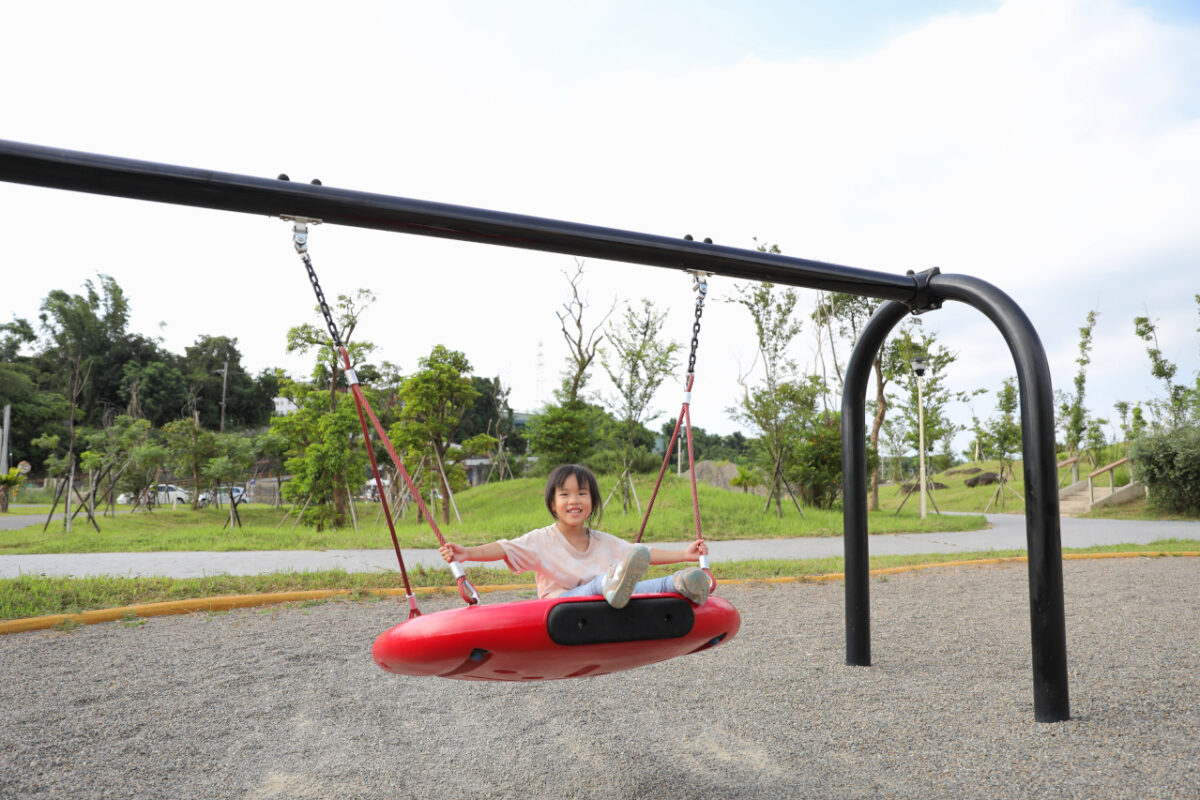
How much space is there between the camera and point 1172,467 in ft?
47.3

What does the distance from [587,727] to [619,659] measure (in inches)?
41.4

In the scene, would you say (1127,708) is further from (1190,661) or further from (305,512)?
(305,512)

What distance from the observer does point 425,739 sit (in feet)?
9.33

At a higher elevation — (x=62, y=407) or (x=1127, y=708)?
(x=62, y=407)

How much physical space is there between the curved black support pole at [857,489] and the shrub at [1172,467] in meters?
14.1

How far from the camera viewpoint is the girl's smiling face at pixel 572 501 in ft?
8.39

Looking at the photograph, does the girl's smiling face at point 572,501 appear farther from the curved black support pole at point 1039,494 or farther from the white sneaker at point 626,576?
the curved black support pole at point 1039,494

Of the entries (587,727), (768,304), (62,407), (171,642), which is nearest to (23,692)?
(171,642)

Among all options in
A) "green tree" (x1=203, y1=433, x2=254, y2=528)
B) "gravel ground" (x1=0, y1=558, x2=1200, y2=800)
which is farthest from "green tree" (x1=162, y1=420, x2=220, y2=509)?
"gravel ground" (x1=0, y1=558, x2=1200, y2=800)

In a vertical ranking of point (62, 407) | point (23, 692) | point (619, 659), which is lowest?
point (23, 692)

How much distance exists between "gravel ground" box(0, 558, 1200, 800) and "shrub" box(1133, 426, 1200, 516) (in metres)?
11.8

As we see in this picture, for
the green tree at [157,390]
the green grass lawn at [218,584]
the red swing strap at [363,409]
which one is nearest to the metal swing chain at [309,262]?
the red swing strap at [363,409]

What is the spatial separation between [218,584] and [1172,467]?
1689 centimetres

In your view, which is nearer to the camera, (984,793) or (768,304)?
(984,793)
